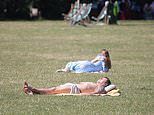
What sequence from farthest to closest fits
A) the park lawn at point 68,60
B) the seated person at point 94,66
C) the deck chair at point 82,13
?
the deck chair at point 82,13 < the seated person at point 94,66 < the park lawn at point 68,60

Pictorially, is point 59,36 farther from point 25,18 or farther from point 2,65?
point 25,18

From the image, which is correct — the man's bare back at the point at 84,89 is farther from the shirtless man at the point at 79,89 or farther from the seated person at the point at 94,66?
Result: the seated person at the point at 94,66

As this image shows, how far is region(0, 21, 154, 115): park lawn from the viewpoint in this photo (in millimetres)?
11930

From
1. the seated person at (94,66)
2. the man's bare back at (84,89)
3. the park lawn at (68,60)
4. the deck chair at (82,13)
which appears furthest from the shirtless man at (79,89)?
the deck chair at (82,13)

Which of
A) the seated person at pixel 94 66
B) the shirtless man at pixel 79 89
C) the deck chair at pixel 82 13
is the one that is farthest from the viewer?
the deck chair at pixel 82 13

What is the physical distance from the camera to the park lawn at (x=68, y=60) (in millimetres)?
11930

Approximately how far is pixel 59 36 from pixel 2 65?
520 inches

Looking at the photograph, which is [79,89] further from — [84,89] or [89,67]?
[89,67]

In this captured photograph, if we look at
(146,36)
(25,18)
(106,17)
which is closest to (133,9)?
(25,18)

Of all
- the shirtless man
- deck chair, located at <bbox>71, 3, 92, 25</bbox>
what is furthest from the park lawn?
deck chair, located at <bbox>71, 3, 92, 25</bbox>

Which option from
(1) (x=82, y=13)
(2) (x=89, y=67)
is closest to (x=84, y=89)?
(2) (x=89, y=67)

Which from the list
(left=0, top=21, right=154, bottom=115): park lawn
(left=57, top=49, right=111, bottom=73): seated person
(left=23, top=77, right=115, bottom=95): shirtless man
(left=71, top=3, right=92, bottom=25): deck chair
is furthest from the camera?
(left=71, top=3, right=92, bottom=25): deck chair

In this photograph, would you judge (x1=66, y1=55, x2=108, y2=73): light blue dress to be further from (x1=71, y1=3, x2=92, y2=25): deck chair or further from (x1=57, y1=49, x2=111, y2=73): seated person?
(x1=71, y1=3, x2=92, y2=25): deck chair

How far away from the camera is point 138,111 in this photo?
11.5 m
